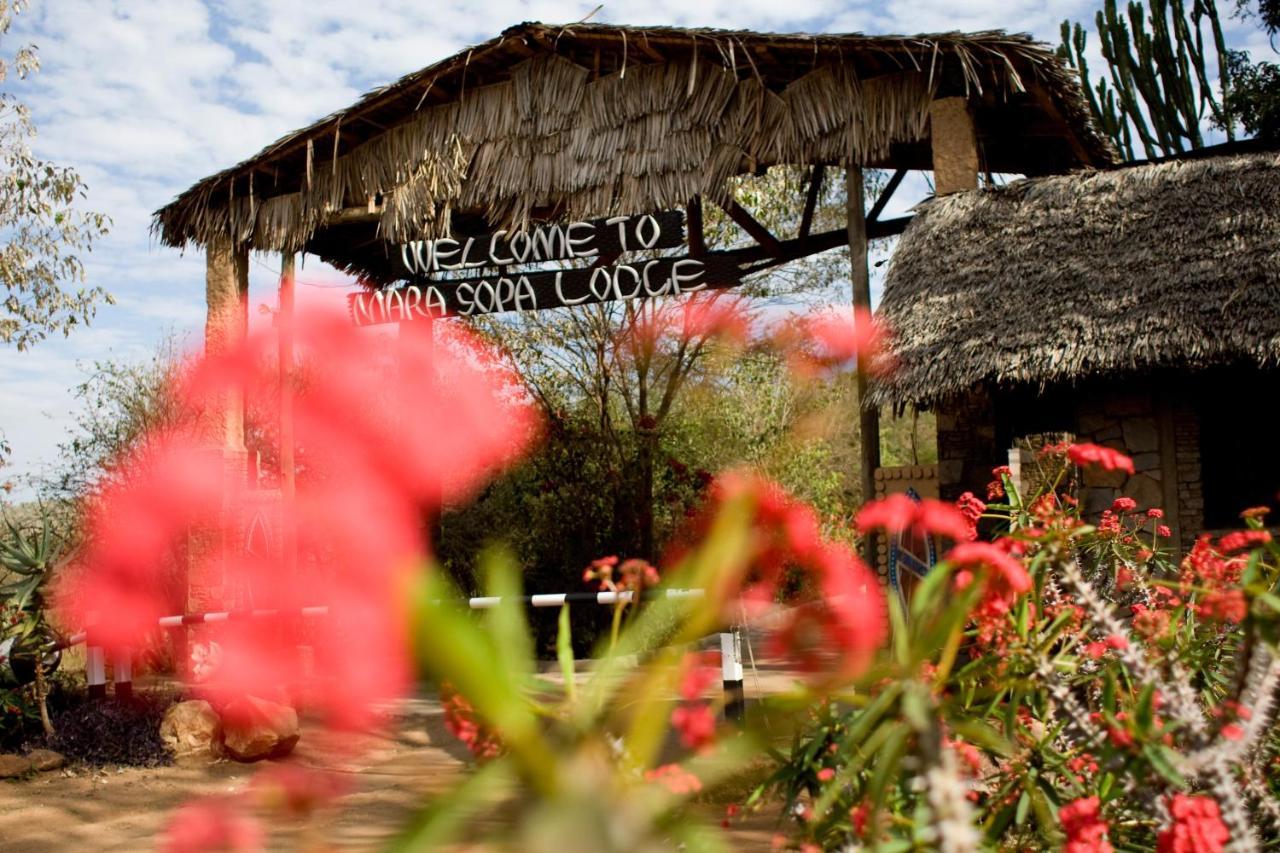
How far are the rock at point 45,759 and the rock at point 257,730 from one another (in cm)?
81

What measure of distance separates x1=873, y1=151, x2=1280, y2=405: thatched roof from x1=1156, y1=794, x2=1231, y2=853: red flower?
16.1 ft

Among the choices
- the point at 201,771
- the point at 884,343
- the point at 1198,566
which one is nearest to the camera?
the point at 1198,566

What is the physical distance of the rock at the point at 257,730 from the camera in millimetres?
6172

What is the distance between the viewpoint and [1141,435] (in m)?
6.81

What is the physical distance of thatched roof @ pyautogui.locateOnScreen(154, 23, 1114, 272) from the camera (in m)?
7.02

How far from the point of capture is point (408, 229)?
27.8 feet

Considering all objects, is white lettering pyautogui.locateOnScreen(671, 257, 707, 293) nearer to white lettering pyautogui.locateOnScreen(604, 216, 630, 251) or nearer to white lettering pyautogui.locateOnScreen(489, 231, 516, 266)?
white lettering pyautogui.locateOnScreen(604, 216, 630, 251)

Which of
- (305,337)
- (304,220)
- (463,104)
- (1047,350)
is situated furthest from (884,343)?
(305,337)

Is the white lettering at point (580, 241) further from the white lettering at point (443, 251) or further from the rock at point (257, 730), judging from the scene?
the rock at point (257, 730)

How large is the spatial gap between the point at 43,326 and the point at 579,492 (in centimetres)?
678

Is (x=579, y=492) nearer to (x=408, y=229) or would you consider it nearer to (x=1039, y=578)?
(x=408, y=229)

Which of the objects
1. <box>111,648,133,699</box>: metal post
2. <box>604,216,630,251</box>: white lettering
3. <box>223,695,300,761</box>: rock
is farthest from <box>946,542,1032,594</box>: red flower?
<box>111,648,133,699</box>: metal post

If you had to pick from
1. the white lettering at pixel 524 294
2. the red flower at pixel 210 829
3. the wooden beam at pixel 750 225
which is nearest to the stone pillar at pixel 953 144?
the wooden beam at pixel 750 225

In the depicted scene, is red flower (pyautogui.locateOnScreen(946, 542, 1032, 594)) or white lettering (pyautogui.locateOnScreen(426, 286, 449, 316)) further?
white lettering (pyautogui.locateOnScreen(426, 286, 449, 316))
